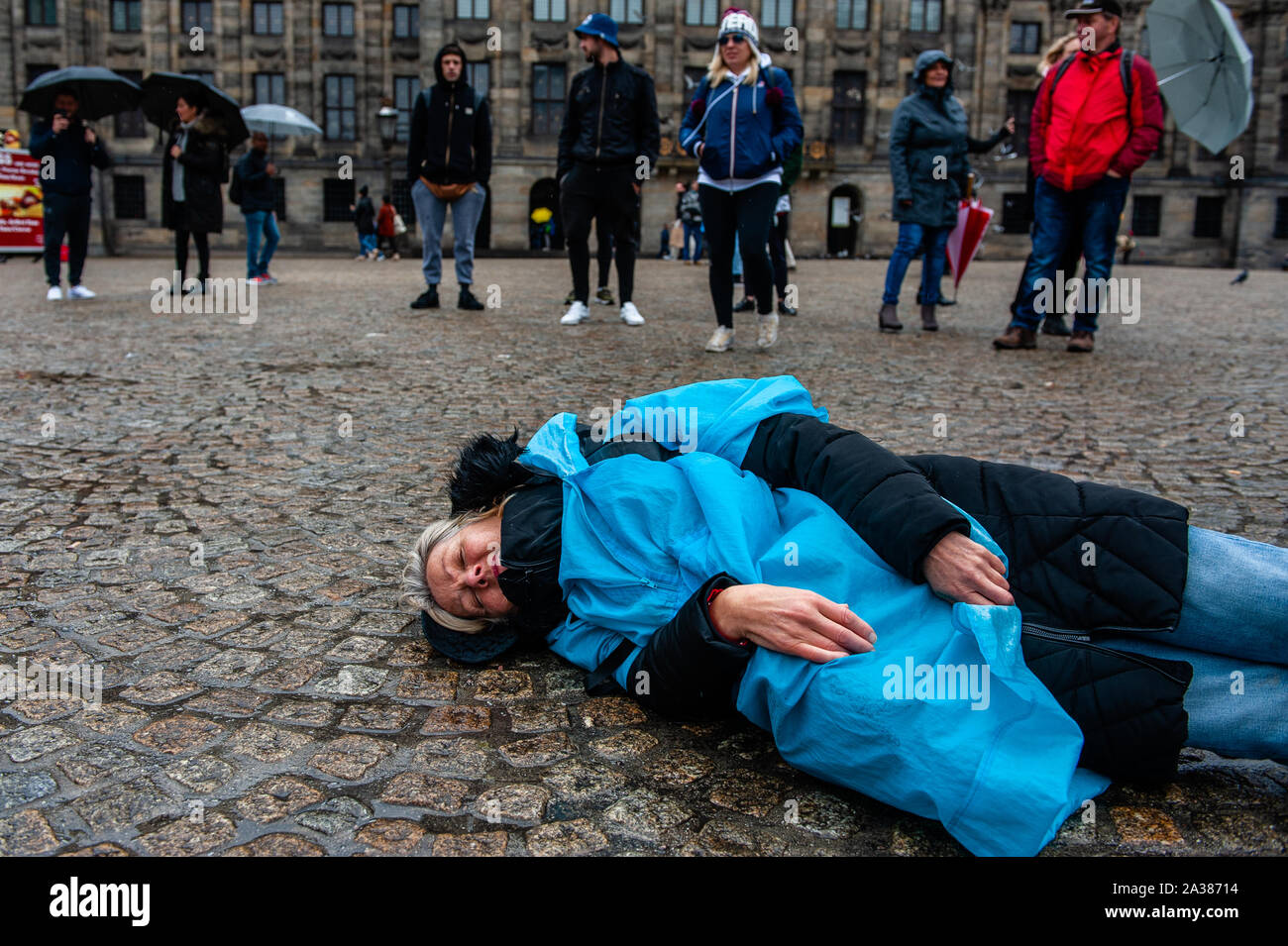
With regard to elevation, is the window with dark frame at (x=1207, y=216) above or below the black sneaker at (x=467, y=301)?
above

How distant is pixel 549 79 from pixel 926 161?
3180 centimetres

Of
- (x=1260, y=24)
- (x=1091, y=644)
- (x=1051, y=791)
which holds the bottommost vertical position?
(x=1051, y=791)

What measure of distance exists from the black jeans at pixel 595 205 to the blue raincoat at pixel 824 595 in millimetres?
6734

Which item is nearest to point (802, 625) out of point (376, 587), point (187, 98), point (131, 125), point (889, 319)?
point (376, 587)

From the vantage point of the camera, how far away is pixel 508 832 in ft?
6.01

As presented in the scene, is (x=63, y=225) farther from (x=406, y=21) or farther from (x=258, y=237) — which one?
(x=406, y=21)

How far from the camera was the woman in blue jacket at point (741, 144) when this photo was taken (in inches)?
279

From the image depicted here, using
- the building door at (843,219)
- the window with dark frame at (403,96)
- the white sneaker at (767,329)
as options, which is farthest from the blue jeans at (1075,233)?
the window with dark frame at (403,96)

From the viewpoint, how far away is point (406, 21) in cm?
3956

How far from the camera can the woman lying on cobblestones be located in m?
1.77

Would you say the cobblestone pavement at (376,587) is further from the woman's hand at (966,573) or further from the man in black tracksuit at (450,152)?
the man in black tracksuit at (450,152)
